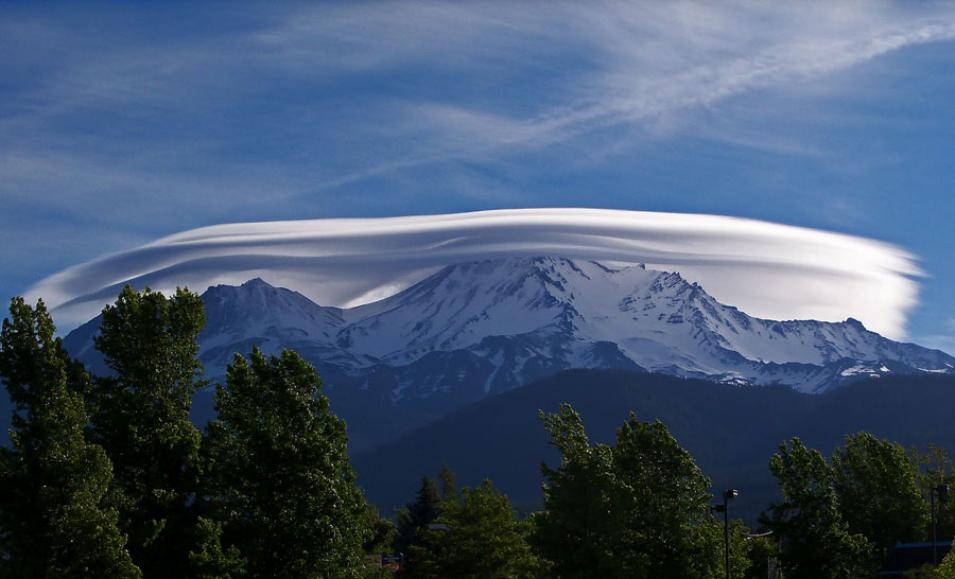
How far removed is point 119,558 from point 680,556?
35.5 metres

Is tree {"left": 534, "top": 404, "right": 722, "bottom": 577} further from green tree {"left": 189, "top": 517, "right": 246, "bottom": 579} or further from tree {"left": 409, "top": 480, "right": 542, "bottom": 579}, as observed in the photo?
green tree {"left": 189, "top": 517, "right": 246, "bottom": 579}

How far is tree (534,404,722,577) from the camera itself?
77438 mm

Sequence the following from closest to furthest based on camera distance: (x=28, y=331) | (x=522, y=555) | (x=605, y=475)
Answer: (x=28, y=331) < (x=605, y=475) < (x=522, y=555)

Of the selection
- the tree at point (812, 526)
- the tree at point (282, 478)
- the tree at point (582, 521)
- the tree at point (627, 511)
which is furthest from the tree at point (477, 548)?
the tree at point (282, 478)

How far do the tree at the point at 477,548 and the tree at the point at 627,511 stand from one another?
10.2 feet

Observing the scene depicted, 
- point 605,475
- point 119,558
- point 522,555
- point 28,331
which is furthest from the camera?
point 522,555

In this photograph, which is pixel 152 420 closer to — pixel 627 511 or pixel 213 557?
pixel 213 557

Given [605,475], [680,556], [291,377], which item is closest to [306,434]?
[291,377]

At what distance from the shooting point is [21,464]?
184 feet

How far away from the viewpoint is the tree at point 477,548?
3238 inches

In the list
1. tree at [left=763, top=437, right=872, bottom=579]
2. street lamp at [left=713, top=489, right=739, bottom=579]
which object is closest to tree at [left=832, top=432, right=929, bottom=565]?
tree at [left=763, top=437, right=872, bottom=579]

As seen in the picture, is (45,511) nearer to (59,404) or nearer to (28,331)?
(59,404)

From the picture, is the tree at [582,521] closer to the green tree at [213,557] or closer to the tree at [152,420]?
the tree at [152,420]

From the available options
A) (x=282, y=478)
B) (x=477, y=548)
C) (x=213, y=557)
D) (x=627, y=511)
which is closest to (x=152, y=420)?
(x=282, y=478)
